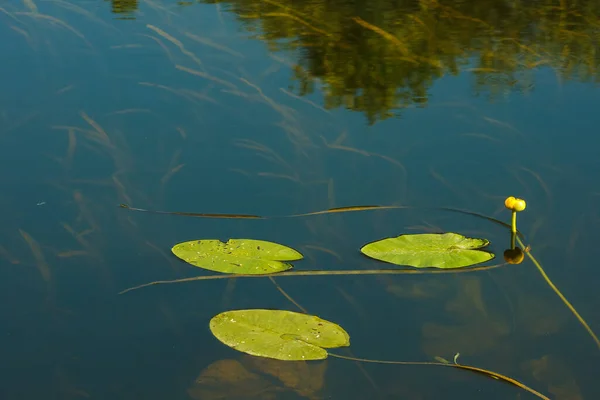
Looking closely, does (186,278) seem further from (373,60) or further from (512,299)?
(373,60)

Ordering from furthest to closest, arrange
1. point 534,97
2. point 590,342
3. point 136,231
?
point 534,97, point 136,231, point 590,342

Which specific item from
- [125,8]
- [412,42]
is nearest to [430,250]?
[412,42]

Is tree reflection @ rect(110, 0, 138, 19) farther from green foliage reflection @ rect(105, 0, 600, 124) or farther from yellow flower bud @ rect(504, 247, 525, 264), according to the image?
yellow flower bud @ rect(504, 247, 525, 264)

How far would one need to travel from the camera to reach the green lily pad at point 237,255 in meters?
1.87

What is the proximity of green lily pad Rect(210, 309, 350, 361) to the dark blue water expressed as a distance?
0.02 metres

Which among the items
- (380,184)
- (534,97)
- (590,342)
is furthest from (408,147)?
(590,342)

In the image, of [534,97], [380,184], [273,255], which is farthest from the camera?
[534,97]

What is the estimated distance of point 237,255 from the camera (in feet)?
6.23

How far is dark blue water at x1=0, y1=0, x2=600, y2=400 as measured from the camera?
1638mm

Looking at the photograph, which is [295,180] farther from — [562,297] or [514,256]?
[562,297]

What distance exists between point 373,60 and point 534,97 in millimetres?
550

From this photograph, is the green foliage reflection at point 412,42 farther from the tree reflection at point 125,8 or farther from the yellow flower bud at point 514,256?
the yellow flower bud at point 514,256

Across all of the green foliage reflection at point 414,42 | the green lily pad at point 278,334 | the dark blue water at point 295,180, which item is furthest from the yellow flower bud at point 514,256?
the green foliage reflection at point 414,42

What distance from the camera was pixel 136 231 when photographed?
2039mm
